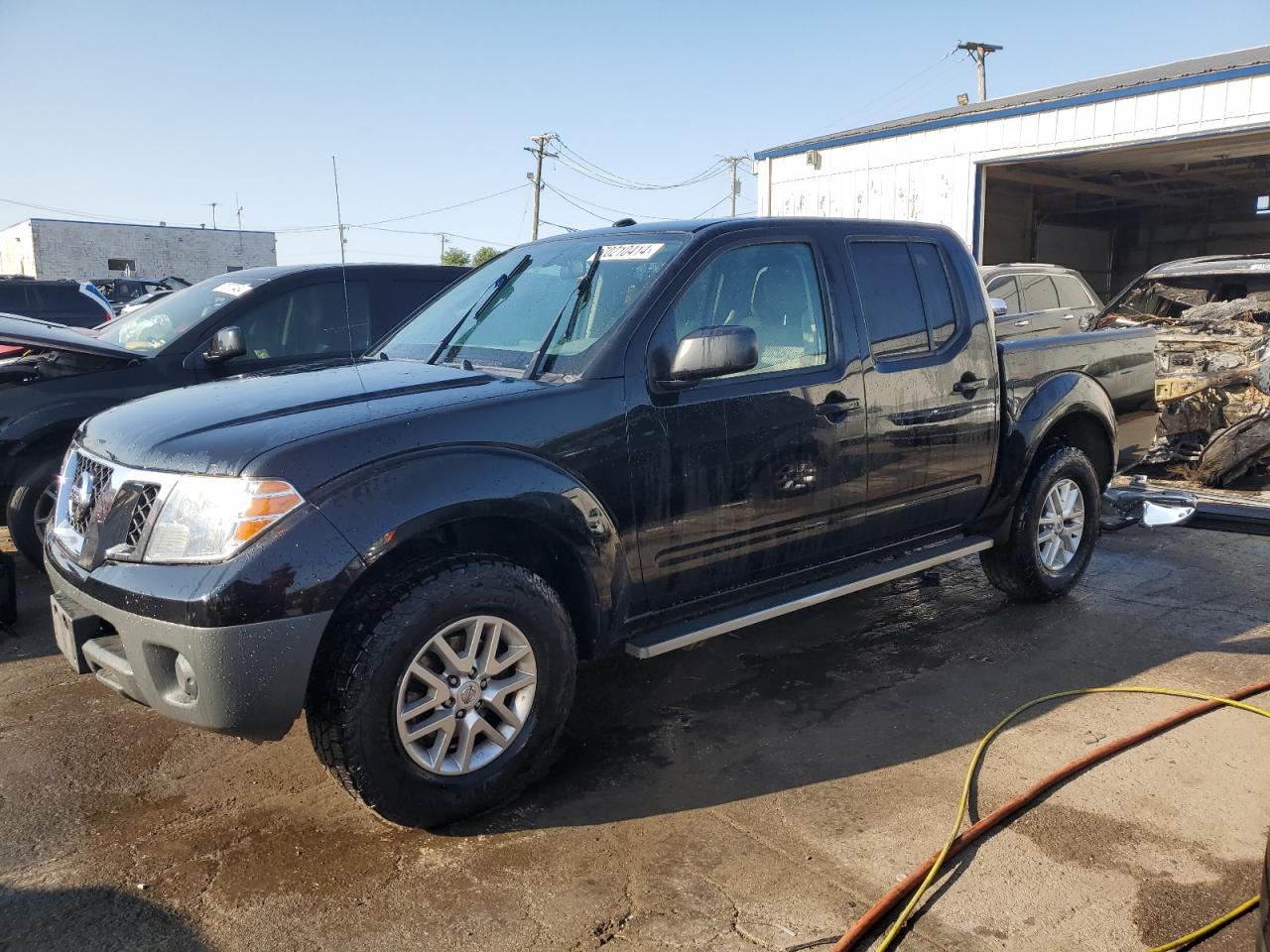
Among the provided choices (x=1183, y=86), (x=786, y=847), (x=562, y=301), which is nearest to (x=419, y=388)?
(x=562, y=301)

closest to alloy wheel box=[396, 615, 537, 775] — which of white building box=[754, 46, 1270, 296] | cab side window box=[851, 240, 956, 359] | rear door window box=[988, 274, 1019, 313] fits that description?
cab side window box=[851, 240, 956, 359]

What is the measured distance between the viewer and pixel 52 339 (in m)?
5.42

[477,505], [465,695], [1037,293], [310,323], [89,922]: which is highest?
[1037,293]

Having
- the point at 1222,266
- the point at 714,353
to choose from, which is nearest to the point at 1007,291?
the point at 1222,266

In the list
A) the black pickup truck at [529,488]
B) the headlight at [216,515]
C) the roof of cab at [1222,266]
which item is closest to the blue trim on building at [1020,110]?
the roof of cab at [1222,266]

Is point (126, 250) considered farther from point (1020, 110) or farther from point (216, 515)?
point (216, 515)

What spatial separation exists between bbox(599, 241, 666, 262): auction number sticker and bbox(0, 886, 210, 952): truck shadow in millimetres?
2676

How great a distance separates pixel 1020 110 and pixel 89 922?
17916 millimetres

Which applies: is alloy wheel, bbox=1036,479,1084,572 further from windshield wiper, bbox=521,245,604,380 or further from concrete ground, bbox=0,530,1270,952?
windshield wiper, bbox=521,245,604,380

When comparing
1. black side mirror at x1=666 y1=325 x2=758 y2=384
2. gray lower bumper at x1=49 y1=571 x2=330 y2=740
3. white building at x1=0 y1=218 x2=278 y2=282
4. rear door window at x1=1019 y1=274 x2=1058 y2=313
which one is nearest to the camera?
gray lower bumper at x1=49 y1=571 x2=330 y2=740

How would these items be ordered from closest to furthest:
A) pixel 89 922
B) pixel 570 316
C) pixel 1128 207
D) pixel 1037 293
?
pixel 89 922, pixel 570 316, pixel 1037 293, pixel 1128 207

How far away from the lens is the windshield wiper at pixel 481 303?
4051 mm

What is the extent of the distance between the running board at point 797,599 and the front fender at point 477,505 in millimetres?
211

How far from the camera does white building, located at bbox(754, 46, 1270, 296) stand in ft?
49.5
